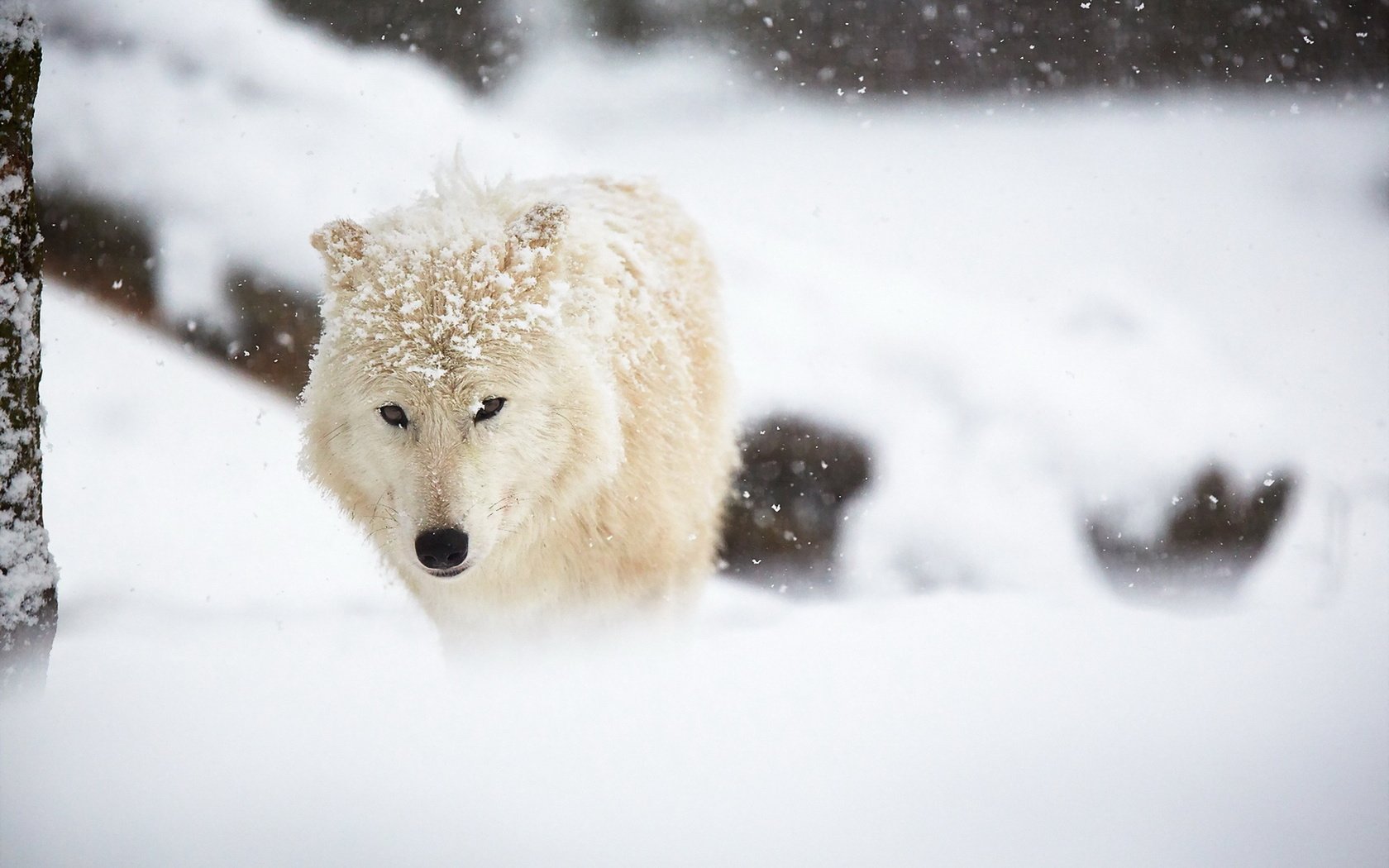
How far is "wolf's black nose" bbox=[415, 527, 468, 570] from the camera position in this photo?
1.97m

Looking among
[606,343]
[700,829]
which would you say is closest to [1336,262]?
[606,343]

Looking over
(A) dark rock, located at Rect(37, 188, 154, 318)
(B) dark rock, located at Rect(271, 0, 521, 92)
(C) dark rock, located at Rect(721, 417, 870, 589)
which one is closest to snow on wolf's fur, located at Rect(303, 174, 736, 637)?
(C) dark rock, located at Rect(721, 417, 870, 589)

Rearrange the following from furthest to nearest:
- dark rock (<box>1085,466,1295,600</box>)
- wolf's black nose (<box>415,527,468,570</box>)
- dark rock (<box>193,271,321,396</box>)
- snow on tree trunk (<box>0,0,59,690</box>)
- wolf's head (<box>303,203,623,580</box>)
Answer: dark rock (<box>1085,466,1295,600</box>) < dark rock (<box>193,271,321,396</box>) < snow on tree trunk (<box>0,0,59,690</box>) < wolf's head (<box>303,203,623,580</box>) < wolf's black nose (<box>415,527,468,570</box>)

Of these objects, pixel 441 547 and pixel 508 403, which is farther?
pixel 508 403

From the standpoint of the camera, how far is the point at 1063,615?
339 centimetres

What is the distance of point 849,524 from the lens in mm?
4633

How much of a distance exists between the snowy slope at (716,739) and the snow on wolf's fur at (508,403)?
0.32 metres

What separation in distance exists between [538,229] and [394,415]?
0.66m

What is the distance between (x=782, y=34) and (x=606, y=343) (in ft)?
12.2

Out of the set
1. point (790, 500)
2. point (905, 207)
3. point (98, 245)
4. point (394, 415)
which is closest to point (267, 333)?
point (98, 245)

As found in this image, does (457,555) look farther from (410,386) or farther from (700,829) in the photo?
(700,829)

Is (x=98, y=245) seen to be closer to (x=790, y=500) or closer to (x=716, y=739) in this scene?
(x=790, y=500)

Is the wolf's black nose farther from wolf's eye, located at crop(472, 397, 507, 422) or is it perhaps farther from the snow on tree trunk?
the snow on tree trunk

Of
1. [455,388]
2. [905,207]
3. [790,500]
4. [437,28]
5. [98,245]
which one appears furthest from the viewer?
[905,207]
